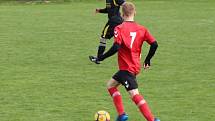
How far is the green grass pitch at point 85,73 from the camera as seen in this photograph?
900cm

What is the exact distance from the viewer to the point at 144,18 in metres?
27.5

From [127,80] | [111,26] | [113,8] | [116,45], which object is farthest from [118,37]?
[113,8]

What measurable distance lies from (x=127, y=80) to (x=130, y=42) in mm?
527

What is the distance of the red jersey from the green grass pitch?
103 cm

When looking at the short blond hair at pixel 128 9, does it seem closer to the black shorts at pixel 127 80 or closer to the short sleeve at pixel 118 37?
the short sleeve at pixel 118 37

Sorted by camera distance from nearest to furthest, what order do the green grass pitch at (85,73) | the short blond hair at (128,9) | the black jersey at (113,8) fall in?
the short blond hair at (128,9), the green grass pitch at (85,73), the black jersey at (113,8)

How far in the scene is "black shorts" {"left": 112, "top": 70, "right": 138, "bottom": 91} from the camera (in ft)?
25.4

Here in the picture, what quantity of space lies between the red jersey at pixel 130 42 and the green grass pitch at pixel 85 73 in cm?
103

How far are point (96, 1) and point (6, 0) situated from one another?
6648 mm

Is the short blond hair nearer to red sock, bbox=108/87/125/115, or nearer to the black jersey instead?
red sock, bbox=108/87/125/115

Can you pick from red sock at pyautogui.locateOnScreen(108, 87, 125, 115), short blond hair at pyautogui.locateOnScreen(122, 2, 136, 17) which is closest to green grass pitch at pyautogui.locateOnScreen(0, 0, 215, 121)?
red sock at pyautogui.locateOnScreen(108, 87, 125, 115)

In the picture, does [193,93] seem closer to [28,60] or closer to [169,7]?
[28,60]

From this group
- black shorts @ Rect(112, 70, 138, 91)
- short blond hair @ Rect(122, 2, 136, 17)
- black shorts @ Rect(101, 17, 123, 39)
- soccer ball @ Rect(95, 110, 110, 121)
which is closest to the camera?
short blond hair @ Rect(122, 2, 136, 17)


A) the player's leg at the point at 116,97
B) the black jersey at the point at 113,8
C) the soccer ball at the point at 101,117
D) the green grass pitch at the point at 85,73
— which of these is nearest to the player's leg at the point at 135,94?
the player's leg at the point at 116,97
